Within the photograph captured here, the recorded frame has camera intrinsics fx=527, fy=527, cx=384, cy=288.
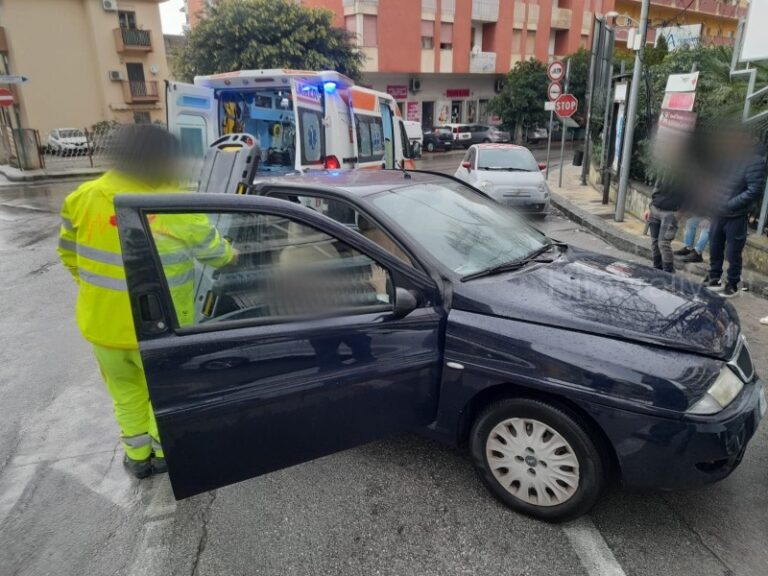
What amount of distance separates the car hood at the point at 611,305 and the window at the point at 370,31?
29.4 m

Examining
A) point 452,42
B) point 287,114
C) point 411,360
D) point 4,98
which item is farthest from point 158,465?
point 452,42

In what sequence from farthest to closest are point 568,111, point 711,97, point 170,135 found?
point 568,111, point 711,97, point 170,135

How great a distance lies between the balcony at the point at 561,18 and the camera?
36.4 meters

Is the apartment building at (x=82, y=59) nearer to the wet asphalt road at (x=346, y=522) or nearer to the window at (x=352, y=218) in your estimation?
the window at (x=352, y=218)

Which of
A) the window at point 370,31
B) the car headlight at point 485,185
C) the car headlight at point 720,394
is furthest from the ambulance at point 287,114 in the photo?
the window at point 370,31

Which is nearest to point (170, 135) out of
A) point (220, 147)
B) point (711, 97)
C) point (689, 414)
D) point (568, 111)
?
point (220, 147)

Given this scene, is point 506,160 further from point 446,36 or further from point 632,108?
point 446,36

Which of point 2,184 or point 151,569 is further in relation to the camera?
point 2,184

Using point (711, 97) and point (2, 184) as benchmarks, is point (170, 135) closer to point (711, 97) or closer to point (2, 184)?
point (711, 97)

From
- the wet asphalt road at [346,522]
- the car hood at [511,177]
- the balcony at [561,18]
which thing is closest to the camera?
the wet asphalt road at [346,522]

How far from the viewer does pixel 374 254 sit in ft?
8.13

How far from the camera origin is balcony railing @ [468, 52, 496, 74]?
33.7 meters

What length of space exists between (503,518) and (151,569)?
1.63 m

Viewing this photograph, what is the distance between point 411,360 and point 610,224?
8.05m
